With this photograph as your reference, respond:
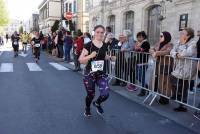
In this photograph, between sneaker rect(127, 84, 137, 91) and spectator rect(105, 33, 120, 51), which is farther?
spectator rect(105, 33, 120, 51)

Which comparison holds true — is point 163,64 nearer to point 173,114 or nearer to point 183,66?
point 183,66

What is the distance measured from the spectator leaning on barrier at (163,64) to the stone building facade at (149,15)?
7744 mm

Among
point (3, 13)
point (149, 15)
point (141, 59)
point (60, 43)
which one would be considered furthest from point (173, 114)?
point (3, 13)

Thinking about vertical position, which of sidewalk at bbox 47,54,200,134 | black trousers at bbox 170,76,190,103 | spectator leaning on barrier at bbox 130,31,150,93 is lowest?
sidewalk at bbox 47,54,200,134

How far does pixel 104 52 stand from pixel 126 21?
17663 millimetres

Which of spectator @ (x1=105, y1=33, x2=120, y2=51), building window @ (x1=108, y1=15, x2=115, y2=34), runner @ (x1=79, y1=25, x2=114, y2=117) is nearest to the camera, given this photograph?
runner @ (x1=79, y1=25, x2=114, y2=117)

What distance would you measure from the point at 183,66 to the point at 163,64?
0.72 metres

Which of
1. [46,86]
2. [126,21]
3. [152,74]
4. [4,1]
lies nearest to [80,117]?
[152,74]

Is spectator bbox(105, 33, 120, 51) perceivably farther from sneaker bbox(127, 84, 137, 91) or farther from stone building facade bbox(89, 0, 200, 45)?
stone building facade bbox(89, 0, 200, 45)

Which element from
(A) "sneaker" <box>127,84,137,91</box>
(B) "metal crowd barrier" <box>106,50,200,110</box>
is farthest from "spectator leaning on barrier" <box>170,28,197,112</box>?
(A) "sneaker" <box>127,84,137,91</box>

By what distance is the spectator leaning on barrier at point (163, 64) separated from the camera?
676 centimetres

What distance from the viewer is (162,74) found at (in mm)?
6953

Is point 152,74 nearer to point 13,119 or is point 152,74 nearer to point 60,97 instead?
A: point 60,97

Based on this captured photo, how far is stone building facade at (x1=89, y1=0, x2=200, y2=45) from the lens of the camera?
14.9 meters
